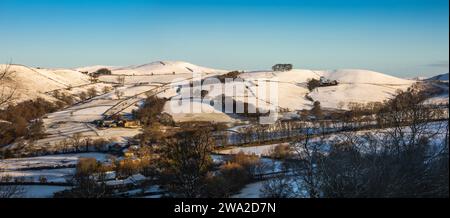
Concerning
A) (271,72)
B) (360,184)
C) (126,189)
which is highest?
(271,72)

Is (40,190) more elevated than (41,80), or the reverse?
(41,80)

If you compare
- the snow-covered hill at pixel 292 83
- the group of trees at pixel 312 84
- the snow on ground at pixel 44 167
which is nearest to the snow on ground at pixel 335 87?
the snow-covered hill at pixel 292 83

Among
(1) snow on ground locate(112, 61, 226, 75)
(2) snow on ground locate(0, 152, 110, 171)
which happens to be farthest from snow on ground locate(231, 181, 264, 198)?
(1) snow on ground locate(112, 61, 226, 75)

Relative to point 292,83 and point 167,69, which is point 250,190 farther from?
point 167,69

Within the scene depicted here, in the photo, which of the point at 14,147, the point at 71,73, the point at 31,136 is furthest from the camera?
the point at 71,73

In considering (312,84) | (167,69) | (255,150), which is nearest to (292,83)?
(312,84)

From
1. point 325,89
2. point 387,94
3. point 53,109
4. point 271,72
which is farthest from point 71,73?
point 387,94

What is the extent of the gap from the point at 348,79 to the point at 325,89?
11.2 m

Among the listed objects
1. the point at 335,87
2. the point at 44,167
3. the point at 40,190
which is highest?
the point at 335,87

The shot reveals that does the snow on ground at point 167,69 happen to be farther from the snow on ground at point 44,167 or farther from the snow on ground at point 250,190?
the snow on ground at point 250,190

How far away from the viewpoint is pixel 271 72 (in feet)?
275
